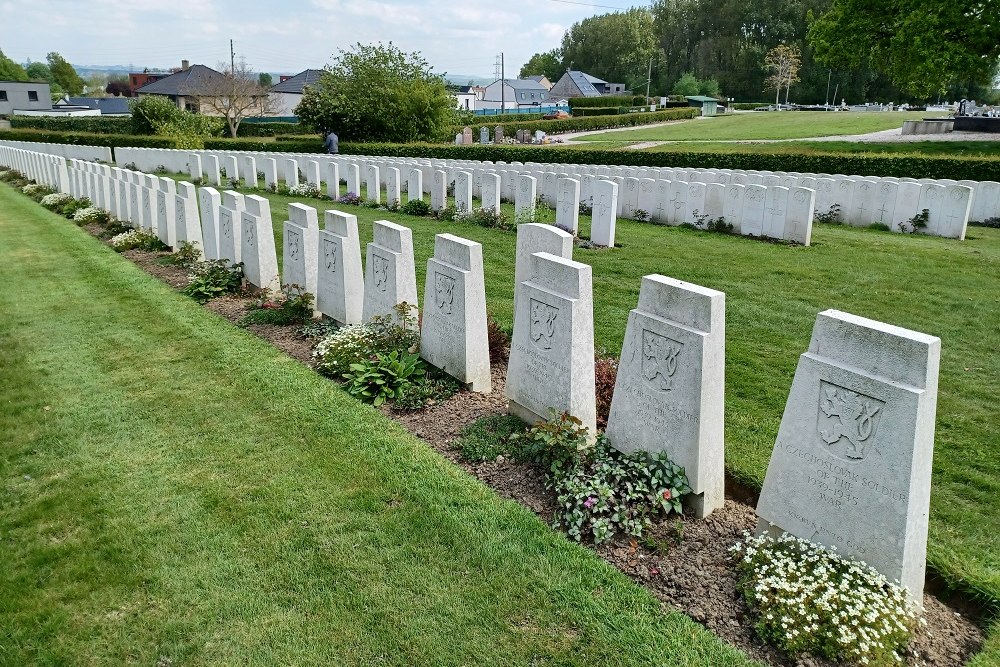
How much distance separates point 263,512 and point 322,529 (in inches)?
17.1

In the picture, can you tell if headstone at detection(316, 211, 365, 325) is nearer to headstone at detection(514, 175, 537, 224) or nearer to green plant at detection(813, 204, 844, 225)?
headstone at detection(514, 175, 537, 224)

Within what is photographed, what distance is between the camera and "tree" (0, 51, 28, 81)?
9351cm

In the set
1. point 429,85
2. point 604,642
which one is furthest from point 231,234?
point 429,85

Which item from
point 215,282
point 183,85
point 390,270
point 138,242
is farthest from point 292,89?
point 390,270

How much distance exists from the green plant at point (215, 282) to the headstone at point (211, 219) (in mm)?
433

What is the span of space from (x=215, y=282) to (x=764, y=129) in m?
39.2

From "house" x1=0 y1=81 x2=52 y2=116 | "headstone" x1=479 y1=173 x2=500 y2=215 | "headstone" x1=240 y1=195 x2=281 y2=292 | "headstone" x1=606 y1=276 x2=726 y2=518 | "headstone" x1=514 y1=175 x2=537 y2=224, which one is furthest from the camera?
"house" x1=0 y1=81 x2=52 y2=116

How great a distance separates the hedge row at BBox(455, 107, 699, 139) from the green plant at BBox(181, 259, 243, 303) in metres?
31.3

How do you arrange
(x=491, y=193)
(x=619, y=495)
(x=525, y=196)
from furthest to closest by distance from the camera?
(x=491, y=193) → (x=525, y=196) → (x=619, y=495)

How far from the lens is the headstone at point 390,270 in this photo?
6.12 meters

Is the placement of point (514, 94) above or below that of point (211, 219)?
above

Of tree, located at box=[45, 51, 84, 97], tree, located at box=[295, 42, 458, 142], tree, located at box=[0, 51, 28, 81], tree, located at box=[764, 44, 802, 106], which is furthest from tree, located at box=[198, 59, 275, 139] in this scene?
tree, located at box=[45, 51, 84, 97]

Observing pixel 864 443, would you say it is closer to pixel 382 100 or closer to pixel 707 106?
pixel 382 100

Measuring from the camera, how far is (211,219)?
30.0 feet
